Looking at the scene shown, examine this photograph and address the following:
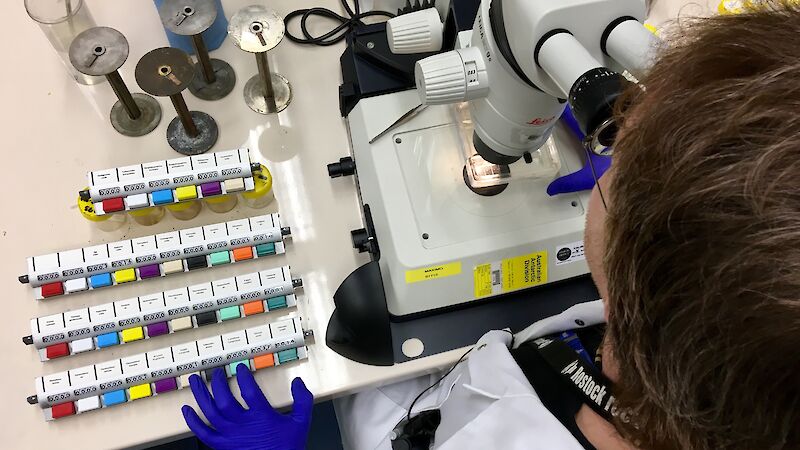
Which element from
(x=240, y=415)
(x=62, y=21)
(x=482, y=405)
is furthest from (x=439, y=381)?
(x=62, y=21)

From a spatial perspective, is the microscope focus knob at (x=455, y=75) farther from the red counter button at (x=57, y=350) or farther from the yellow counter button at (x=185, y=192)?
the red counter button at (x=57, y=350)

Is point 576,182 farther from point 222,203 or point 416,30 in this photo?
point 222,203

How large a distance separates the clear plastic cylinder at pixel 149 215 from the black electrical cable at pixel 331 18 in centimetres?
42

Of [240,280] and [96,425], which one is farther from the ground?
[240,280]

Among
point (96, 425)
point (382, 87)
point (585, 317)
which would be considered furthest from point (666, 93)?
point (96, 425)

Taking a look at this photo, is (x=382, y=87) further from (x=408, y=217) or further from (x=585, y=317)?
(x=585, y=317)

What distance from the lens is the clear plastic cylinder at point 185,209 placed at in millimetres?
996

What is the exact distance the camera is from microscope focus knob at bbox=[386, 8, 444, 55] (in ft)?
2.81

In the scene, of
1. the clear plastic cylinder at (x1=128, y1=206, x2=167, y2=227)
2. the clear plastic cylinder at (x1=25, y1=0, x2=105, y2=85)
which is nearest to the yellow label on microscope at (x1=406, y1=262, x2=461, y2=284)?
the clear plastic cylinder at (x1=128, y1=206, x2=167, y2=227)

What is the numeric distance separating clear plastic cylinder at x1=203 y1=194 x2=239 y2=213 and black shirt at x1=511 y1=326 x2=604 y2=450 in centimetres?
54

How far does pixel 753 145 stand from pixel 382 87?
0.68 metres

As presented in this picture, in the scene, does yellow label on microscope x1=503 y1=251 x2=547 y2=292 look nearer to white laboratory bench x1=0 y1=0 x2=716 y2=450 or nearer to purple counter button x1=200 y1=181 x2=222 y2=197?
white laboratory bench x1=0 y1=0 x2=716 y2=450

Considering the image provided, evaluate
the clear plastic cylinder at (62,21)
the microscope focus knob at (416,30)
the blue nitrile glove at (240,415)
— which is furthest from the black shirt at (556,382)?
the clear plastic cylinder at (62,21)

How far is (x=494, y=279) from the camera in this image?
0.93 meters
